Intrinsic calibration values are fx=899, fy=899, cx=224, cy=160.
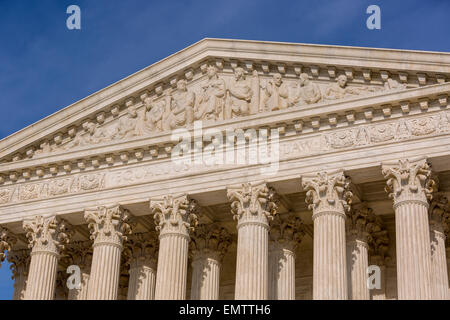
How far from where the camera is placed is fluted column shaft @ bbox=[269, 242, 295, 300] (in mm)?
36250

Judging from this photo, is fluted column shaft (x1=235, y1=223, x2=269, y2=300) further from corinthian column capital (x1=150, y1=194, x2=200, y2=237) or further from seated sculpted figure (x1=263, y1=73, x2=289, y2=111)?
seated sculpted figure (x1=263, y1=73, x2=289, y2=111)

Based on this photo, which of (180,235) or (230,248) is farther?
(230,248)

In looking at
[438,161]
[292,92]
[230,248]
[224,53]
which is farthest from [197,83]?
[438,161]

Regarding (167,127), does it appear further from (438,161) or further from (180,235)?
(438,161)

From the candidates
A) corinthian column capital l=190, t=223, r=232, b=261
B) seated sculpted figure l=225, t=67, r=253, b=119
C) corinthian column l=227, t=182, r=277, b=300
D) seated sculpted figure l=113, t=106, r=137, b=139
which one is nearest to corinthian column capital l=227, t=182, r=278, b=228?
corinthian column l=227, t=182, r=277, b=300

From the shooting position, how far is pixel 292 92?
36.5 m

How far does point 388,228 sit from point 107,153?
41.0 ft

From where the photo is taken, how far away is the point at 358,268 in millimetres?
35281

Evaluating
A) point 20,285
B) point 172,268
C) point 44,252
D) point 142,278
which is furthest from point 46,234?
point 172,268

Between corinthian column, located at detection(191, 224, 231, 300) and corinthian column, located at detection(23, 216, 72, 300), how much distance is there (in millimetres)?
5697

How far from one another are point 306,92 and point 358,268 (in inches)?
287

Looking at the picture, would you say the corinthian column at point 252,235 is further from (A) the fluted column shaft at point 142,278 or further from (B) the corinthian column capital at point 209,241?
(A) the fluted column shaft at point 142,278

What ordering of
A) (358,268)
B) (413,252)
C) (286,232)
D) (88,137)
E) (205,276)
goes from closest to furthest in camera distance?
(413,252), (358,268), (286,232), (205,276), (88,137)

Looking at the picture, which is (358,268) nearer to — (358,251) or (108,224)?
(358,251)
